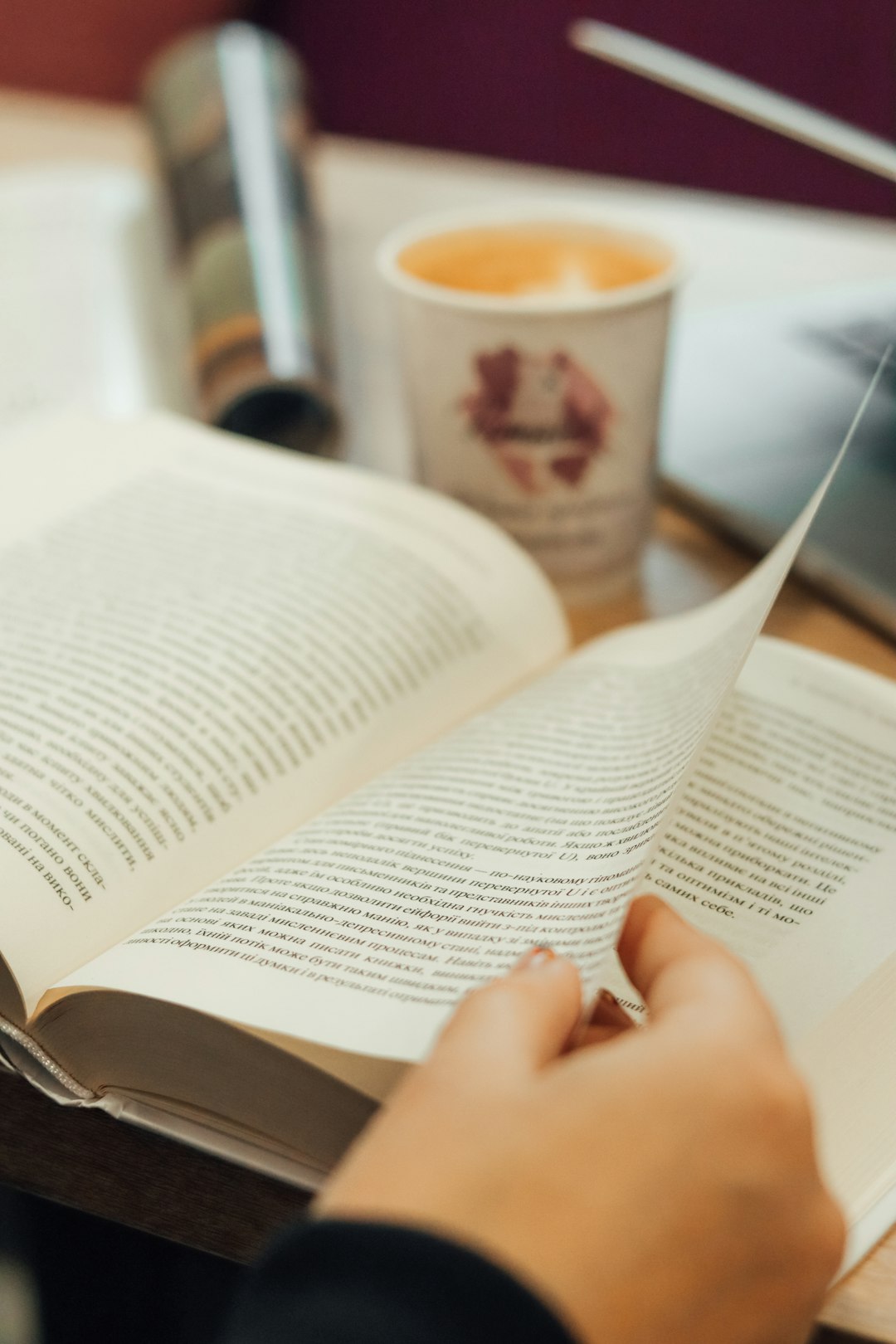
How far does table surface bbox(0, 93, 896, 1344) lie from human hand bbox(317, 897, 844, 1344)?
53 millimetres

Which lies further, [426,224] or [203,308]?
[203,308]

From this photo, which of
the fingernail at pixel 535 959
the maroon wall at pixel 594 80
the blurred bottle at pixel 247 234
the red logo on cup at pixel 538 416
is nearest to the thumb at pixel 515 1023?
the fingernail at pixel 535 959

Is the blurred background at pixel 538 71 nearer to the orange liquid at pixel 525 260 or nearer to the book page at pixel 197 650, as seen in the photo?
the orange liquid at pixel 525 260

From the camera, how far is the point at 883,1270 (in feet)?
0.78

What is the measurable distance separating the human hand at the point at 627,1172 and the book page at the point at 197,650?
135 millimetres

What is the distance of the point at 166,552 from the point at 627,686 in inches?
7.1

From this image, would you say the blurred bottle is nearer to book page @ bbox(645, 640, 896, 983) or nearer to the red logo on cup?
the red logo on cup

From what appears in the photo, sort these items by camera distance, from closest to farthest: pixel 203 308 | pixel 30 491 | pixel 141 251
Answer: pixel 30 491 < pixel 203 308 < pixel 141 251

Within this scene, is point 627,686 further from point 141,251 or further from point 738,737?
point 141,251

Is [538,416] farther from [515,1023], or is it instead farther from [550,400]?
[515,1023]

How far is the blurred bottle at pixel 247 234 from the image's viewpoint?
1.82 feet

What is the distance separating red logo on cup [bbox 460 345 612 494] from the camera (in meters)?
0.43

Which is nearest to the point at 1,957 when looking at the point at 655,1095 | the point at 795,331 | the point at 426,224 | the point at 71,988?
the point at 71,988

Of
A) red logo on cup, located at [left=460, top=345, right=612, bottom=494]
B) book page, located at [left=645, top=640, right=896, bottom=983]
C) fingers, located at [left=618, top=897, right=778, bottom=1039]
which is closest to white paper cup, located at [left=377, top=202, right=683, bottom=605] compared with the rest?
red logo on cup, located at [left=460, top=345, right=612, bottom=494]
